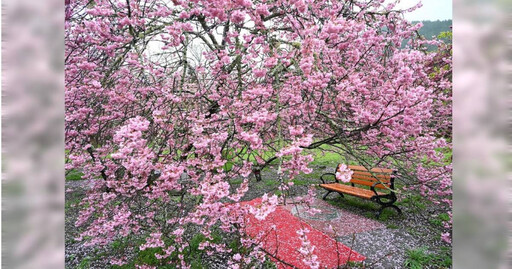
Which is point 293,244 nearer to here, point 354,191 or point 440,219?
point 354,191

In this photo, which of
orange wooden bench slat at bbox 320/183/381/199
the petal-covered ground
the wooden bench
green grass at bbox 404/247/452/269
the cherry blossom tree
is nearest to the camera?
the cherry blossom tree

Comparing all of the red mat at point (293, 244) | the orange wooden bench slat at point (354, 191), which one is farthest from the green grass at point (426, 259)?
the orange wooden bench slat at point (354, 191)

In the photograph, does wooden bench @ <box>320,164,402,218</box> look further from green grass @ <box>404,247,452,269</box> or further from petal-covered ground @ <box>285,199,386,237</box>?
green grass @ <box>404,247,452,269</box>

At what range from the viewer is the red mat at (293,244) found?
3.29 m

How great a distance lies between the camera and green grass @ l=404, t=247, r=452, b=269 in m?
3.23

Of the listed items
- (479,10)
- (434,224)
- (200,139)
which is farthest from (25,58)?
(434,224)

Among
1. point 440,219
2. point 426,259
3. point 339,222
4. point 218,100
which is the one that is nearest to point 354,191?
point 339,222

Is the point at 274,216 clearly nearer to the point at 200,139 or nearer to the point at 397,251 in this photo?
the point at 397,251

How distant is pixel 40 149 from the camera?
39 cm

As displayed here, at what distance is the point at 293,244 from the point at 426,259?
161cm

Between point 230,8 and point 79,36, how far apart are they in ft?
4.73

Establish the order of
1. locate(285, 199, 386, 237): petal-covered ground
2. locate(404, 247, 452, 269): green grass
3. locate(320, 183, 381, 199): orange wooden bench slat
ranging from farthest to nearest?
locate(320, 183, 381, 199): orange wooden bench slat
locate(285, 199, 386, 237): petal-covered ground
locate(404, 247, 452, 269): green grass

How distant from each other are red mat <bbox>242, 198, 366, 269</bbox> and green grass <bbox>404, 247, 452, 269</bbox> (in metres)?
0.55

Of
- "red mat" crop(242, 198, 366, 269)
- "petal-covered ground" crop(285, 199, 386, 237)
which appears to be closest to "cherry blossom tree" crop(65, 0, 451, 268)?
"red mat" crop(242, 198, 366, 269)
